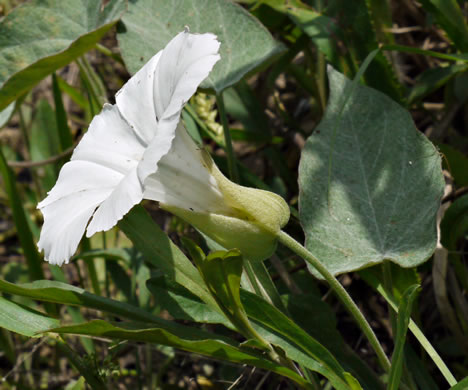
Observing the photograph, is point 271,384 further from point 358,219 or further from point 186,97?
point 186,97

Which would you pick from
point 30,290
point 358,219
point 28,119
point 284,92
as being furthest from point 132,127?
point 28,119

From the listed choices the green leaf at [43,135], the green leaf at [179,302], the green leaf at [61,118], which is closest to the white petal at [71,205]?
the green leaf at [179,302]

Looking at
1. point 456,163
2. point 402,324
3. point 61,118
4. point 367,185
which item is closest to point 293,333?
point 402,324

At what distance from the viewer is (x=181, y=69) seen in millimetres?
822

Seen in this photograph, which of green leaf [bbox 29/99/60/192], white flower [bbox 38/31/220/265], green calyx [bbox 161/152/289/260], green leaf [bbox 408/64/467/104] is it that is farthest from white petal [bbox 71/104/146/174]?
green leaf [bbox 29/99/60/192]

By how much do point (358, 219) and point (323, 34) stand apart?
52cm

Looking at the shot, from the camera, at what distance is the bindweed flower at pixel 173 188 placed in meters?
0.80

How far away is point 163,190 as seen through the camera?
→ 2.77 feet

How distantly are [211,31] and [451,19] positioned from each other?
52cm

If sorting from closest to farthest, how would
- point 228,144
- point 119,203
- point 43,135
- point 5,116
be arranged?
1. point 119,203
2. point 228,144
3. point 5,116
4. point 43,135

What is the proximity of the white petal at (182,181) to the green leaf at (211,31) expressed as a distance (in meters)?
0.41

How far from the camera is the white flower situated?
733 mm

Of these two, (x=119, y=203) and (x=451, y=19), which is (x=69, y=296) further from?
(x=451, y=19)

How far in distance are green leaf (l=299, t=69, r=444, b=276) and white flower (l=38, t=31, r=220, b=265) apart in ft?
0.89
